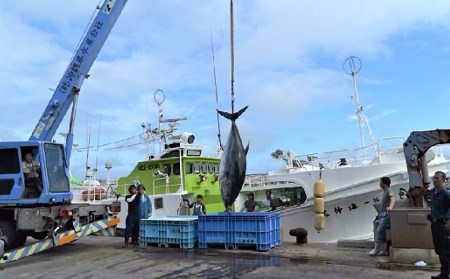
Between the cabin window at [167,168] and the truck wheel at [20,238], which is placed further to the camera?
the cabin window at [167,168]

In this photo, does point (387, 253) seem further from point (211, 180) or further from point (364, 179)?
point (211, 180)

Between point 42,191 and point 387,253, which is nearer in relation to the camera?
point 387,253

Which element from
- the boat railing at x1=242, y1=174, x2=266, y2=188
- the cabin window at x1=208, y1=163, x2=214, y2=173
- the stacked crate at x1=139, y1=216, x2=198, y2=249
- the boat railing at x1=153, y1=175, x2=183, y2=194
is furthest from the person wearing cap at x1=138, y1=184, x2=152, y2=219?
the boat railing at x1=242, y1=174, x2=266, y2=188

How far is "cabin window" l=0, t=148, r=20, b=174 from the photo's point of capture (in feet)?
28.4

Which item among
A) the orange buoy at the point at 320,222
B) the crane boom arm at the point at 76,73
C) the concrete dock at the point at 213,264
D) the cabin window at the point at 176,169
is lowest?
the concrete dock at the point at 213,264

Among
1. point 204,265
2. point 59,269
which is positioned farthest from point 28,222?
point 204,265

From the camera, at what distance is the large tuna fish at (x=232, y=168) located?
708cm

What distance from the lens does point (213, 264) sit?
7.18 meters

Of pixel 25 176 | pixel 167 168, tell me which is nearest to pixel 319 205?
pixel 167 168

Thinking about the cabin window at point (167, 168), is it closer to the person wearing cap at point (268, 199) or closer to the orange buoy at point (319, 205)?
the person wearing cap at point (268, 199)

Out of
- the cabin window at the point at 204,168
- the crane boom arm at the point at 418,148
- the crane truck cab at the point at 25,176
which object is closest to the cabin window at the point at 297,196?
the cabin window at the point at 204,168

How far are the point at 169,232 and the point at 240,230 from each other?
1.71 metres

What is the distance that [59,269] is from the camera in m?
7.16

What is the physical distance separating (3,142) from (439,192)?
822 cm
